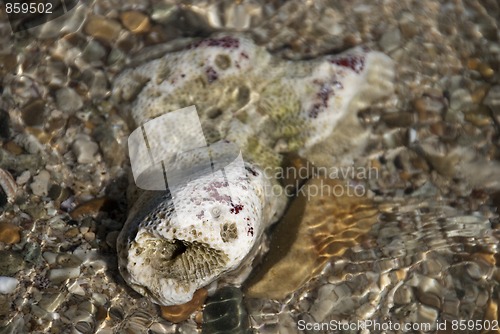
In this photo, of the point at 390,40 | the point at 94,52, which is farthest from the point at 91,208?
Result: the point at 390,40

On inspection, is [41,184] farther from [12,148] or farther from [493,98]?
[493,98]

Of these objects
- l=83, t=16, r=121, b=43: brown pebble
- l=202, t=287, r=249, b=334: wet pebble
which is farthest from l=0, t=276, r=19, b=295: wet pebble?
l=83, t=16, r=121, b=43: brown pebble

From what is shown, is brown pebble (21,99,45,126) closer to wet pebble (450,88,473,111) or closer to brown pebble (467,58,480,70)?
wet pebble (450,88,473,111)

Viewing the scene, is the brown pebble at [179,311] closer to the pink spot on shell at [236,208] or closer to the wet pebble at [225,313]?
the wet pebble at [225,313]

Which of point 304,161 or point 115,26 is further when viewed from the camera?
point 115,26

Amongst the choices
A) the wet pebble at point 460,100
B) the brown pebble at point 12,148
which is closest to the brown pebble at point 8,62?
the brown pebble at point 12,148

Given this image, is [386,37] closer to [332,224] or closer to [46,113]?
[332,224]

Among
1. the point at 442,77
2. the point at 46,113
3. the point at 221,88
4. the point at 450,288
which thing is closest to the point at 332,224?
the point at 450,288
